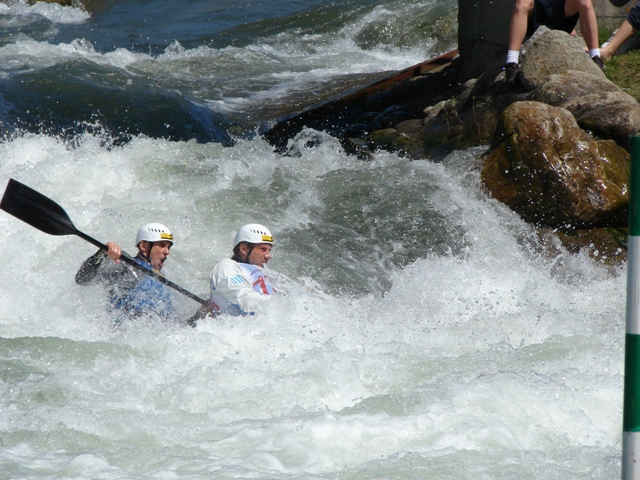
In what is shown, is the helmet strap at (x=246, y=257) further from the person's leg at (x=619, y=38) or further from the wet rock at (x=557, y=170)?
the person's leg at (x=619, y=38)

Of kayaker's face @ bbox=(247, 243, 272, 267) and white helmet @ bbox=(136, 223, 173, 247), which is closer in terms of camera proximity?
kayaker's face @ bbox=(247, 243, 272, 267)

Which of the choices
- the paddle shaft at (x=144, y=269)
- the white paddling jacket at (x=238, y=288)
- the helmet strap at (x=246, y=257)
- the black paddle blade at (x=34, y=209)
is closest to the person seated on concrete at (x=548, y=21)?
the helmet strap at (x=246, y=257)

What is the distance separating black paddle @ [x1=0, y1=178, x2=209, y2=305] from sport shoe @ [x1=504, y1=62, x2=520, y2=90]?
4.18 m

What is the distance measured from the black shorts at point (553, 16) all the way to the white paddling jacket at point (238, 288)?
4.68 m

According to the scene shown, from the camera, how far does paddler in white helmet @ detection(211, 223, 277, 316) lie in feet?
20.1

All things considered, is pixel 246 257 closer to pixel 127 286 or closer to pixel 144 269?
pixel 144 269

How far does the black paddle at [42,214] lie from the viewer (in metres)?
6.26

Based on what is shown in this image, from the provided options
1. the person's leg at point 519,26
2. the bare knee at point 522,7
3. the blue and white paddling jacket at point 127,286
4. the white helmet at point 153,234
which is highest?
the bare knee at point 522,7

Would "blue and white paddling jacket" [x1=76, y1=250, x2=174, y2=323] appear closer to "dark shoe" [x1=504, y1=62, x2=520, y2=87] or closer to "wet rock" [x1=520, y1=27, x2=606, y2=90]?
"dark shoe" [x1=504, y1=62, x2=520, y2=87]

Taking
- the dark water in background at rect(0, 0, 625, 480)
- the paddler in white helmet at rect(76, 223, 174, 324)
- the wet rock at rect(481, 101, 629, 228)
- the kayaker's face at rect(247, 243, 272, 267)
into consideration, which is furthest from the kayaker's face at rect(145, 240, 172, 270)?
the wet rock at rect(481, 101, 629, 228)

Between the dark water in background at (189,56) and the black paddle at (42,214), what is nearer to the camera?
the black paddle at (42,214)

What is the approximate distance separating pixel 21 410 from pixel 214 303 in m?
2.00

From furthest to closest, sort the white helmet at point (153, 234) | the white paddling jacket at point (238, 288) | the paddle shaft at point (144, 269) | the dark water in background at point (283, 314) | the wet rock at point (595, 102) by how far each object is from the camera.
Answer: the wet rock at point (595, 102) < the white helmet at point (153, 234) < the paddle shaft at point (144, 269) < the white paddling jacket at point (238, 288) < the dark water in background at point (283, 314)

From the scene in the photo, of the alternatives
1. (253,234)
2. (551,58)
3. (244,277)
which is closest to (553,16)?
(551,58)
